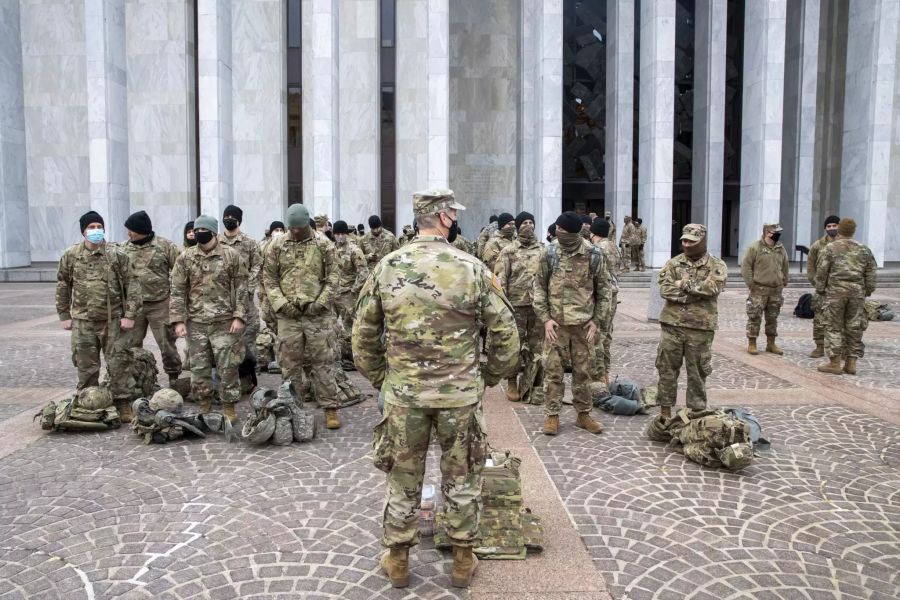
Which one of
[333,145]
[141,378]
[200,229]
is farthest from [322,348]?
[333,145]

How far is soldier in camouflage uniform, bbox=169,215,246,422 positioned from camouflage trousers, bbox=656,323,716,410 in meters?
4.31

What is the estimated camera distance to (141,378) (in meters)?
7.02

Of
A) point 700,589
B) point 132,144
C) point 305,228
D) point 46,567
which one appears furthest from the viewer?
point 132,144

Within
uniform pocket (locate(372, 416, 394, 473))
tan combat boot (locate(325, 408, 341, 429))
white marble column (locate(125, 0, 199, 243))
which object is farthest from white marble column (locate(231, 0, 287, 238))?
uniform pocket (locate(372, 416, 394, 473))

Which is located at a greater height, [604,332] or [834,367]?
[604,332]

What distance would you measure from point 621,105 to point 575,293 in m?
20.6

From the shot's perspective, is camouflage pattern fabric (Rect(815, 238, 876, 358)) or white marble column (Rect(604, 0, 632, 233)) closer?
camouflage pattern fabric (Rect(815, 238, 876, 358))

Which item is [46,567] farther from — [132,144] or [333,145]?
[132,144]

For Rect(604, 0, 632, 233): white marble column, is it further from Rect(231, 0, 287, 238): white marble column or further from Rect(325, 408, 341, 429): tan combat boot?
Rect(325, 408, 341, 429): tan combat boot

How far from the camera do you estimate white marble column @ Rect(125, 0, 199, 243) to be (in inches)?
900

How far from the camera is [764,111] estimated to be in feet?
68.3

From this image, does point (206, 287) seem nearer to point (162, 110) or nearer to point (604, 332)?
point (604, 332)

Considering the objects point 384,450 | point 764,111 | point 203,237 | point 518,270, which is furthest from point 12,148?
point 764,111

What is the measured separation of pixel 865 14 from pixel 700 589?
24280mm
